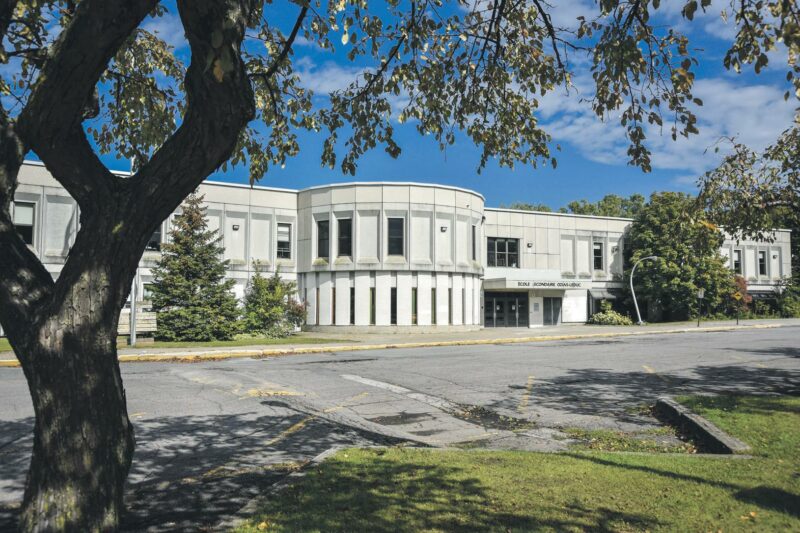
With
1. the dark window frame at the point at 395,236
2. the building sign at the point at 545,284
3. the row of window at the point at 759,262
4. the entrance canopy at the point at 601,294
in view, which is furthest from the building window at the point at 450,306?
the row of window at the point at 759,262

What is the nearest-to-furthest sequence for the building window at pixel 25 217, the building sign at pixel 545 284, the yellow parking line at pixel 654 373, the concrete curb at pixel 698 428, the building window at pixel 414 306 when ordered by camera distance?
the concrete curb at pixel 698 428, the yellow parking line at pixel 654 373, the building window at pixel 25 217, the building window at pixel 414 306, the building sign at pixel 545 284

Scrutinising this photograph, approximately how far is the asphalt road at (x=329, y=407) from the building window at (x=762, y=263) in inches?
1674

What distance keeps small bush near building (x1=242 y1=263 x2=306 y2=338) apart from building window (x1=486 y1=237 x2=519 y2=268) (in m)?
16.0

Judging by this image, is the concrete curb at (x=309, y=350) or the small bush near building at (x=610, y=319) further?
the small bush near building at (x=610, y=319)

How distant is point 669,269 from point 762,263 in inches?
703

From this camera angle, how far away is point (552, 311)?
145 feet

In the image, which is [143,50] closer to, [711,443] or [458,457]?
[458,457]

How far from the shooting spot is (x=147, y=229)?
13.0ft

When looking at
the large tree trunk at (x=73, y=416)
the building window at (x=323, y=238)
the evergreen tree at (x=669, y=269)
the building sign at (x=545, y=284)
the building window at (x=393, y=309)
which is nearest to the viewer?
the large tree trunk at (x=73, y=416)

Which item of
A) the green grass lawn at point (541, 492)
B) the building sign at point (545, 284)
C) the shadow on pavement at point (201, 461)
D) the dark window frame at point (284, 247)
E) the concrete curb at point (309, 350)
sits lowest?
the concrete curb at point (309, 350)

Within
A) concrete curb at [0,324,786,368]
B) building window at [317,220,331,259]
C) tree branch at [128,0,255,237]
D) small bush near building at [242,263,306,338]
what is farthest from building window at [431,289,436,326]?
tree branch at [128,0,255,237]

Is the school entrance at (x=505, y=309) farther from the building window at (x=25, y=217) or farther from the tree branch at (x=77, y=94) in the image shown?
the tree branch at (x=77, y=94)

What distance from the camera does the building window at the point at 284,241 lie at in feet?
118

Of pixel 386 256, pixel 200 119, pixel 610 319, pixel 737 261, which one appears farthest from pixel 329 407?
pixel 737 261
